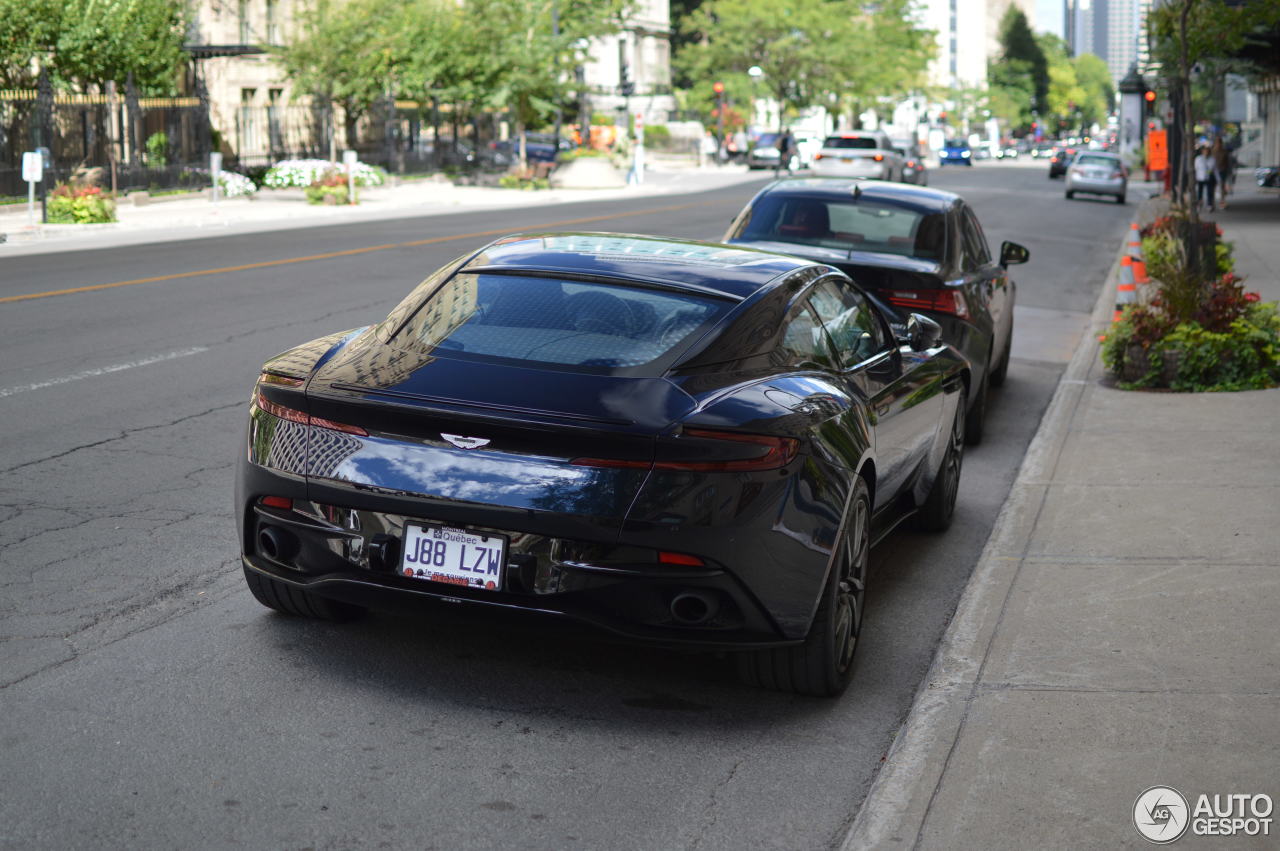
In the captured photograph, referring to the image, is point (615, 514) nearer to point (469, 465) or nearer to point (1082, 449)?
point (469, 465)

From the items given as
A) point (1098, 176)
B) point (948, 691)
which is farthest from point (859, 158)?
point (948, 691)

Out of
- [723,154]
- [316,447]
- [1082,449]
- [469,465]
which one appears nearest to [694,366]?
[469,465]

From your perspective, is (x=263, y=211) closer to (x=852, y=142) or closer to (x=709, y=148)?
(x=852, y=142)

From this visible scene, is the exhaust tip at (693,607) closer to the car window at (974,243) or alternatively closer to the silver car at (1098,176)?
the car window at (974,243)

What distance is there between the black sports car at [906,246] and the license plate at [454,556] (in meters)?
5.41

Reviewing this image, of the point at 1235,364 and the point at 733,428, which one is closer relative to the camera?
the point at 733,428

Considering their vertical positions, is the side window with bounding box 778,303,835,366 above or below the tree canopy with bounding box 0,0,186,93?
below

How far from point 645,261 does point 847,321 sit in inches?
38.0

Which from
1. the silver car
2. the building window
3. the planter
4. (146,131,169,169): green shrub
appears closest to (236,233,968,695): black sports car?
(146,131,169,169): green shrub

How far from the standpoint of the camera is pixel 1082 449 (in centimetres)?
935

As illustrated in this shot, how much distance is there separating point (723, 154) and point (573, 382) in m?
79.6

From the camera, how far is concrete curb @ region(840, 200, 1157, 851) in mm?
4121

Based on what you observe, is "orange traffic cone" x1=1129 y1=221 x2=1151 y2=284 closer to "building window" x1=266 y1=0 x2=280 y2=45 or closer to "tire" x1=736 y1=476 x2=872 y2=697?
"tire" x1=736 y1=476 x2=872 y2=697

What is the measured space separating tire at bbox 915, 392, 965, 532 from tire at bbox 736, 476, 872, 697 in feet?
6.83
